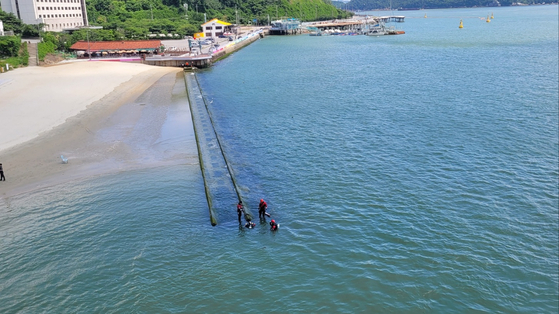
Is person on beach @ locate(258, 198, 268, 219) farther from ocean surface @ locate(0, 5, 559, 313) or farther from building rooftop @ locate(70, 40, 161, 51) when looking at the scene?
building rooftop @ locate(70, 40, 161, 51)

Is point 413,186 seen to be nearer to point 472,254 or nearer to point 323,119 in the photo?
point 472,254

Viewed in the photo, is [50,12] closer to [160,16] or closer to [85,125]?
[160,16]

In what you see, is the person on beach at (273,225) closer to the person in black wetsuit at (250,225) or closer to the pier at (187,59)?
the person in black wetsuit at (250,225)

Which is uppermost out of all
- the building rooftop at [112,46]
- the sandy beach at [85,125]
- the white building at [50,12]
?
the white building at [50,12]

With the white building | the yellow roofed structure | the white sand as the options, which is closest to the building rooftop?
the white sand

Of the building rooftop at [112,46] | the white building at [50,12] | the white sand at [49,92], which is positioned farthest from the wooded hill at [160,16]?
the white sand at [49,92]

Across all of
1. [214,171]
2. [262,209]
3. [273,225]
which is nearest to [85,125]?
[214,171]

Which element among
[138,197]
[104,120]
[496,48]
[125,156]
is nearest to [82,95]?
[104,120]
